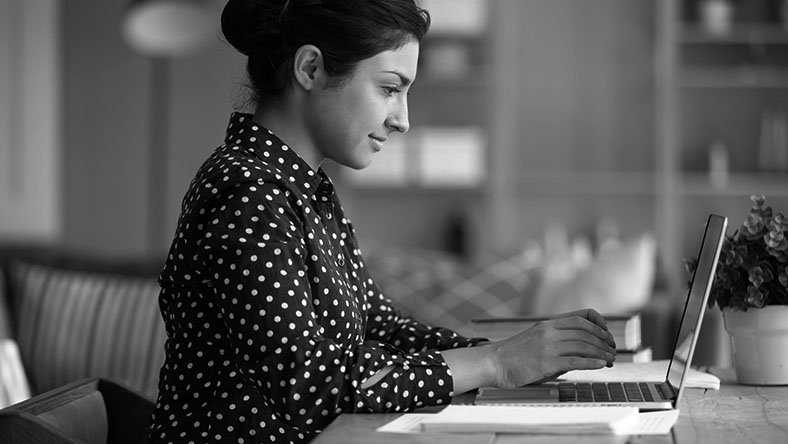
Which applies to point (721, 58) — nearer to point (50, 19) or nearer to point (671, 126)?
point (671, 126)

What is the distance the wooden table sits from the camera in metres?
1.29

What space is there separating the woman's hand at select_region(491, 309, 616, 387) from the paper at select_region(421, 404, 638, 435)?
0.39 feet

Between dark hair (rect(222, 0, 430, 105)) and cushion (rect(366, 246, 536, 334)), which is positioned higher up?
dark hair (rect(222, 0, 430, 105))

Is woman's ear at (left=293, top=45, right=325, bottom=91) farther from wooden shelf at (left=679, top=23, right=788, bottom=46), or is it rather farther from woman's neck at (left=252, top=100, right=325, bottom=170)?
wooden shelf at (left=679, top=23, right=788, bottom=46)

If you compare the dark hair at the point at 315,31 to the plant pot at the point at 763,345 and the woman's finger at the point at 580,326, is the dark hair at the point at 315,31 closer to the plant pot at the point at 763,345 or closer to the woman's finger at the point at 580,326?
the woman's finger at the point at 580,326

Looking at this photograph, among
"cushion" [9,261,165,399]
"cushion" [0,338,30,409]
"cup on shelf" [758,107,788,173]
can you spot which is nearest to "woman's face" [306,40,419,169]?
"cushion" [0,338,30,409]

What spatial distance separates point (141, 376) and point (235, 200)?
8.49 ft

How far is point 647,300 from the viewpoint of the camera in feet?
14.0

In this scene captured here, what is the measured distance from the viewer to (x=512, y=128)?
20.4ft

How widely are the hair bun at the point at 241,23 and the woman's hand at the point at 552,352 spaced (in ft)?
1.91

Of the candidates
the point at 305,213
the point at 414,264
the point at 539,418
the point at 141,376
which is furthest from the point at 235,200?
the point at 414,264

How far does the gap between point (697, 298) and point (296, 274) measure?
542 millimetres

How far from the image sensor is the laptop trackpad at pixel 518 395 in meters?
1.55

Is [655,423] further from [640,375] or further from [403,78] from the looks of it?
[403,78]
